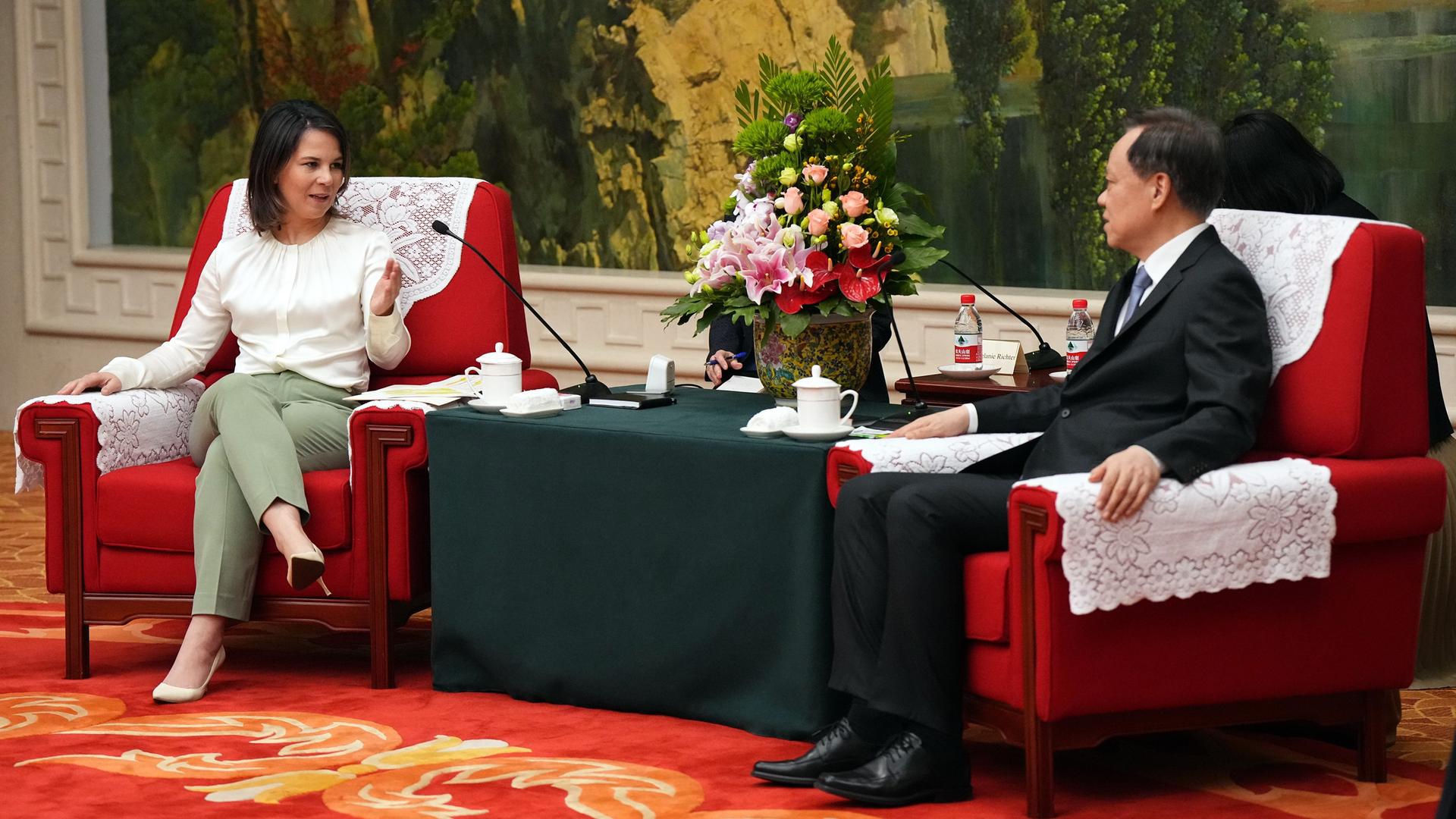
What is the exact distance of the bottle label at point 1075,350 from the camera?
4.08 meters

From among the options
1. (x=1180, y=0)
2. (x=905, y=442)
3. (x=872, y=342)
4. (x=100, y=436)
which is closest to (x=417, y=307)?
(x=100, y=436)

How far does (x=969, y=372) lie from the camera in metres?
4.20

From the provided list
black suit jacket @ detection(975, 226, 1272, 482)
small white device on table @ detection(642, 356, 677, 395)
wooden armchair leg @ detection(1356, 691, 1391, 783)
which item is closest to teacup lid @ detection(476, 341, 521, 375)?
small white device on table @ detection(642, 356, 677, 395)

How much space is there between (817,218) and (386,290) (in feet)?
3.84

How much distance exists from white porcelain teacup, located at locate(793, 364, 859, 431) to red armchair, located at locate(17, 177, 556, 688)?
2.92 ft

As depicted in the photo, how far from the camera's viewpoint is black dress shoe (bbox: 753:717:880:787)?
10.2 ft

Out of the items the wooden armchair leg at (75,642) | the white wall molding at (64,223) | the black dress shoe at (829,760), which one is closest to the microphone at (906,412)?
the black dress shoe at (829,760)

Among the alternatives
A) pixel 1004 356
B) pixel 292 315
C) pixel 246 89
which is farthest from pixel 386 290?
pixel 246 89

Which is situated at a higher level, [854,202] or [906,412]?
[854,202]

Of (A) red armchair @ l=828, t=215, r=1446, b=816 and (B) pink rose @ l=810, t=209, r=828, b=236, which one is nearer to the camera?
(A) red armchair @ l=828, t=215, r=1446, b=816

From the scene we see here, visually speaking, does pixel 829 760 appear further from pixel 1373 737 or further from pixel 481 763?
pixel 1373 737

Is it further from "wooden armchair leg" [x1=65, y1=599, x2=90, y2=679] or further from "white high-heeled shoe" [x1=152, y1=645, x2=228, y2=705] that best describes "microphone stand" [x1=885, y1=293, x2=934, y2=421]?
"wooden armchair leg" [x1=65, y1=599, x2=90, y2=679]

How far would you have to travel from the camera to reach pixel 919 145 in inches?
248

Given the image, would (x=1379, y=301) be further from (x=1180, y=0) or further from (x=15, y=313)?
(x=15, y=313)
